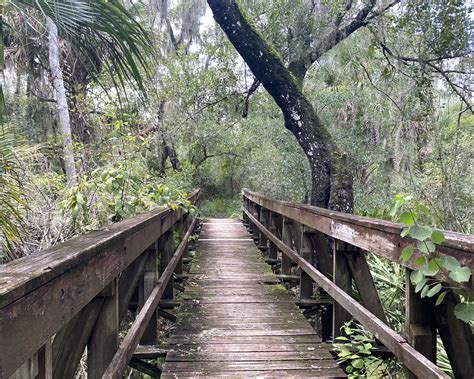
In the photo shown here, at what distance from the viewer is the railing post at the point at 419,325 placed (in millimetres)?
1663

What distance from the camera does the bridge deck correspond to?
7.89ft

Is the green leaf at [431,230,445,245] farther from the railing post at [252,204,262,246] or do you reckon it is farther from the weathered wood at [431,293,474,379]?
the railing post at [252,204,262,246]

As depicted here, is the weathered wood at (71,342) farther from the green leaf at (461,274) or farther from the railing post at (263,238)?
the railing post at (263,238)

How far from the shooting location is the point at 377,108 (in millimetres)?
6988

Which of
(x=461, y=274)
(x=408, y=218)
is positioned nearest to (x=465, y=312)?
(x=461, y=274)

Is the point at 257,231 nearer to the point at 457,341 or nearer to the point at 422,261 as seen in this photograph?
the point at 457,341

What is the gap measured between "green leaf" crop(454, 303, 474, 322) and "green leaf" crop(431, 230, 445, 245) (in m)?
0.20

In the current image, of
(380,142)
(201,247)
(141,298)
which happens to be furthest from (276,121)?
(141,298)

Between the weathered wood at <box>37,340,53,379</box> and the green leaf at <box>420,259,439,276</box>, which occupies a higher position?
the green leaf at <box>420,259,439,276</box>

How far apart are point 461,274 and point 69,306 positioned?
1153mm

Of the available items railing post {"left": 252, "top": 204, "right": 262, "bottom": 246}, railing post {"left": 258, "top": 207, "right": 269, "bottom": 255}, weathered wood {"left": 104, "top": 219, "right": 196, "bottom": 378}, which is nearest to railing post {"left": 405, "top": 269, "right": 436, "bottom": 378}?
weathered wood {"left": 104, "top": 219, "right": 196, "bottom": 378}

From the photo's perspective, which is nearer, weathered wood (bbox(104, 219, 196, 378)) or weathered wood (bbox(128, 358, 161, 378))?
weathered wood (bbox(104, 219, 196, 378))

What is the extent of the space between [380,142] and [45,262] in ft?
24.8

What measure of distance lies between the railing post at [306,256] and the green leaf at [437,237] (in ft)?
7.32
